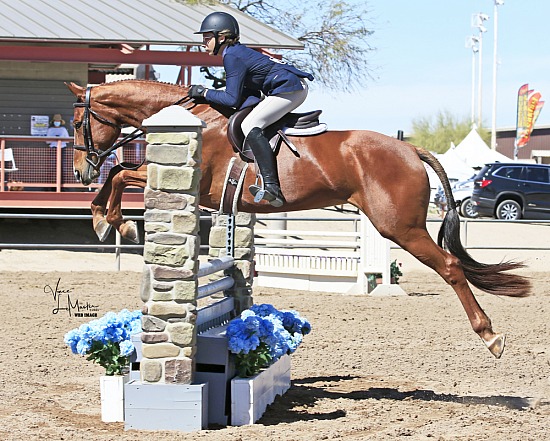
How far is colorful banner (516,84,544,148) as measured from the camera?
5369 centimetres

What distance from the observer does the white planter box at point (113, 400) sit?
5793mm

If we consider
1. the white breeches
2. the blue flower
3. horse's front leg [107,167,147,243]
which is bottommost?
the blue flower

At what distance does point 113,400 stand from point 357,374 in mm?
2477

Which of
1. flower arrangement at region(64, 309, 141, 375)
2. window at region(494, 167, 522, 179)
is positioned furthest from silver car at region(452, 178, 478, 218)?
flower arrangement at region(64, 309, 141, 375)

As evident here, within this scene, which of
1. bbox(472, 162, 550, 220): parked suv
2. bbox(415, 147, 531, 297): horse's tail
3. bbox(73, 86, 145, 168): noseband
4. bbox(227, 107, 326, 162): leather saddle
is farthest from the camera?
bbox(472, 162, 550, 220): parked suv

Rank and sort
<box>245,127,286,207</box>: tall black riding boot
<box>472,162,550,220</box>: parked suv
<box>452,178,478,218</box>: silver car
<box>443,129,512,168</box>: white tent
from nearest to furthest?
1. <box>245,127,286,207</box>: tall black riding boot
2. <box>472,162,550,220</box>: parked suv
3. <box>452,178,478,218</box>: silver car
4. <box>443,129,512,168</box>: white tent

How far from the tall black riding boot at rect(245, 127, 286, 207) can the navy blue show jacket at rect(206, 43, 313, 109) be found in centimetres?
26

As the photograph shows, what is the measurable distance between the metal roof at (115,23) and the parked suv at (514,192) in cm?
883

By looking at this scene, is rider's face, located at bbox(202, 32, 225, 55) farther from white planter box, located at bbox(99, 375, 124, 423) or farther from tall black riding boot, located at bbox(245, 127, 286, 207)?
white planter box, located at bbox(99, 375, 124, 423)

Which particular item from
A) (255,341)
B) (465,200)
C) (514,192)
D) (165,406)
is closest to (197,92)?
(255,341)

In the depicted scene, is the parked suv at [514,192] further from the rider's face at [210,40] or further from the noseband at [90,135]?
the rider's face at [210,40]

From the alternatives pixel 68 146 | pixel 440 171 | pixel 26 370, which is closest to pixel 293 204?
pixel 440 171

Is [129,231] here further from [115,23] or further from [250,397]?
[115,23]

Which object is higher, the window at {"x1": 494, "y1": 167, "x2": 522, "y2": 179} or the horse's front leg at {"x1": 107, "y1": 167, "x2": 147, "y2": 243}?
the window at {"x1": 494, "y1": 167, "x2": 522, "y2": 179}
